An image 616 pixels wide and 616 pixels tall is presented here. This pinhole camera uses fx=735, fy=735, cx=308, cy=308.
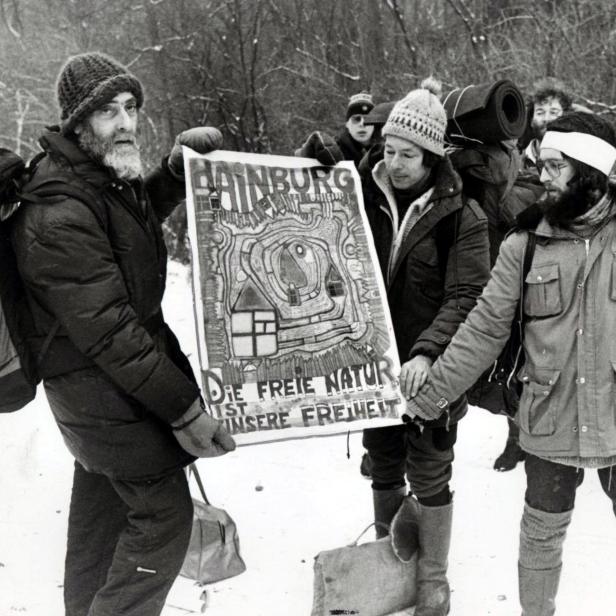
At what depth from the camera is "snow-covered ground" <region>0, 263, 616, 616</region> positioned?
9.86 ft

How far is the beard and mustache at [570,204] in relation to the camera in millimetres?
2215

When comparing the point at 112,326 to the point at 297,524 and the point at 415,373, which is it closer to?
the point at 415,373

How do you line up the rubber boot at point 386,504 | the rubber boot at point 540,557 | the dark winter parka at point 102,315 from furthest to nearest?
the rubber boot at point 386,504, the rubber boot at point 540,557, the dark winter parka at point 102,315

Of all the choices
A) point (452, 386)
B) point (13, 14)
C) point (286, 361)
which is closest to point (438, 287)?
point (452, 386)

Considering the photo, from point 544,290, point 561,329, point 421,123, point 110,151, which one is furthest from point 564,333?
point 110,151

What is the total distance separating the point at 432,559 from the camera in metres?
2.81

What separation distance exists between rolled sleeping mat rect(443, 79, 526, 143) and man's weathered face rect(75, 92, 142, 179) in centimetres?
126

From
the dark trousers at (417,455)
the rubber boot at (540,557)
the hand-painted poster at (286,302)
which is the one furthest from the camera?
the dark trousers at (417,455)

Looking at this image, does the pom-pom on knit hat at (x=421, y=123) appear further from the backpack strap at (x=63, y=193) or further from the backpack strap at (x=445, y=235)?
the backpack strap at (x=63, y=193)

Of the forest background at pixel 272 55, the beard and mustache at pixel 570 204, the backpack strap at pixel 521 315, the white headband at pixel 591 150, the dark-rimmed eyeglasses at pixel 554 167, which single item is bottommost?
the backpack strap at pixel 521 315

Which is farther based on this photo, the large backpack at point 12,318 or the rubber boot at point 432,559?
the rubber boot at point 432,559

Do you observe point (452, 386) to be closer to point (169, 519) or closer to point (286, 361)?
point (286, 361)

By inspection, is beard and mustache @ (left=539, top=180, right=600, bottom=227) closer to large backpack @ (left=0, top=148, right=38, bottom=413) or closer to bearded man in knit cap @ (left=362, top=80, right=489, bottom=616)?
bearded man in knit cap @ (left=362, top=80, right=489, bottom=616)

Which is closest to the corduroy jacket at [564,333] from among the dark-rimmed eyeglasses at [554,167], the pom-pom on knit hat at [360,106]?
the dark-rimmed eyeglasses at [554,167]
